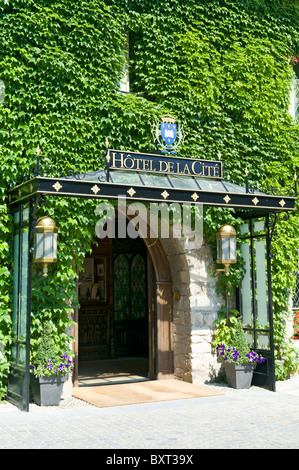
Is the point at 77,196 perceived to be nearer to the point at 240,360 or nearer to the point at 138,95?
the point at 138,95

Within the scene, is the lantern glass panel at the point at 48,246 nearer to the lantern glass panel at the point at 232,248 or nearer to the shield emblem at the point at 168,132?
the shield emblem at the point at 168,132

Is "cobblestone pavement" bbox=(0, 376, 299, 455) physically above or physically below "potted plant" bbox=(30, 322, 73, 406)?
below

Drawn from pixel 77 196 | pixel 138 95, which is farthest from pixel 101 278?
pixel 77 196

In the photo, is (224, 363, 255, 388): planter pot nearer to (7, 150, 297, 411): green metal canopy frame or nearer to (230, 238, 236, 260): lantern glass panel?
(230, 238, 236, 260): lantern glass panel

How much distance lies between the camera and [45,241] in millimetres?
6953

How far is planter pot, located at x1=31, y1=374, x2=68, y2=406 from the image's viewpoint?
6.90 m

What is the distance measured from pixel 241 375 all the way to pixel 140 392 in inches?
63.6

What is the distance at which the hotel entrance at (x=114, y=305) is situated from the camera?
11898 mm

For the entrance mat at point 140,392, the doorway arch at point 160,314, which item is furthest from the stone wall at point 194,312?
the entrance mat at point 140,392

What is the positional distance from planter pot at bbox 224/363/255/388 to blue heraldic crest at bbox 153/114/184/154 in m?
3.64

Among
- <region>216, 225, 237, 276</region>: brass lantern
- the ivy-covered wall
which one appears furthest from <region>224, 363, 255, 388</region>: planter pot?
<region>216, 225, 237, 276</region>: brass lantern

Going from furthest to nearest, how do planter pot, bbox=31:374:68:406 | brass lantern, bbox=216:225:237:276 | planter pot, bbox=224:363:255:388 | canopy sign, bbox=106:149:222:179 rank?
brass lantern, bbox=216:225:237:276
planter pot, bbox=224:363:255:388
canopy sign, bbox=106:149:222:179
planter pot, bbox=31:374:68:406
